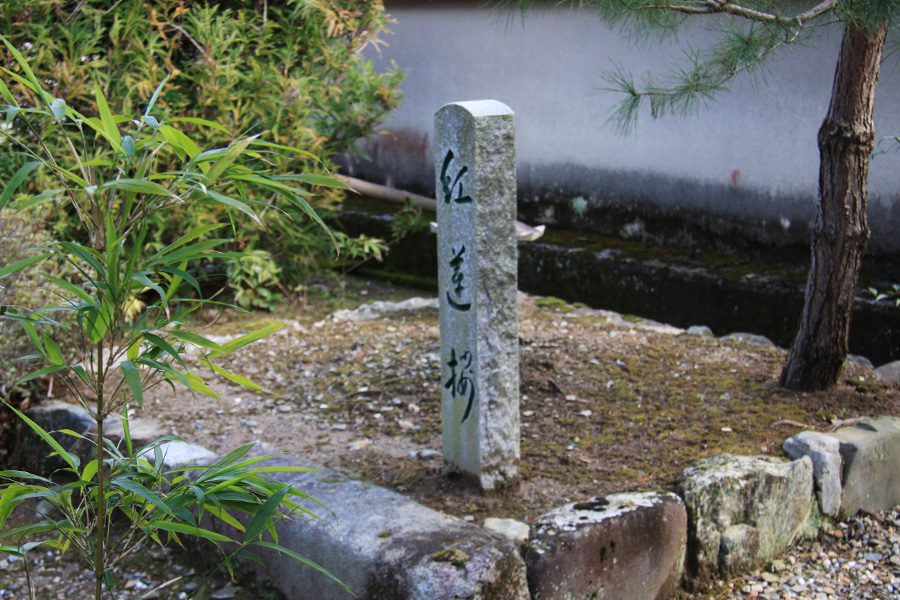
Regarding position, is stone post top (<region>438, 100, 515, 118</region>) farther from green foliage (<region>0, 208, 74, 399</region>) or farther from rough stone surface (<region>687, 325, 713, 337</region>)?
rough stone surface (<region>687, 325, 713, 337</region>)

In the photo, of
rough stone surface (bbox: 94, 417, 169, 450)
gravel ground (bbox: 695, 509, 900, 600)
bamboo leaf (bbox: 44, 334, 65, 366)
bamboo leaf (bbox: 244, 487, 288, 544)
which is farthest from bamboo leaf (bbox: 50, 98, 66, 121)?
gravel ground (bbox: 695, 509, 900, 600)

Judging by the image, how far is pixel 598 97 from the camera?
5.61 m

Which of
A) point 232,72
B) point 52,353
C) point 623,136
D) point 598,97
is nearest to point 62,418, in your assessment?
point 52,353

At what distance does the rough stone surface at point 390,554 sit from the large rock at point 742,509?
2.46 feet

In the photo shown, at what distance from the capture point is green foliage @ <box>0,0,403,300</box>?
14.0 feet

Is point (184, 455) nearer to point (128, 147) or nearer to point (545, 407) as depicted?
point (545, 407)

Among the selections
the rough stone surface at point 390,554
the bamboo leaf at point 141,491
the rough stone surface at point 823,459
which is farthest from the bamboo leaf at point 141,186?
the rough stone surface at point 823,459

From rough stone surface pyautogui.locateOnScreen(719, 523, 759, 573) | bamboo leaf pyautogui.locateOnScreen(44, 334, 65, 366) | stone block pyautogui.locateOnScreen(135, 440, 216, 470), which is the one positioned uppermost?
bamboo leaf pyautogui.locateOnScreen(44, 334, 65, 366)

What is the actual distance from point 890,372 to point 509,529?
8.15 feet

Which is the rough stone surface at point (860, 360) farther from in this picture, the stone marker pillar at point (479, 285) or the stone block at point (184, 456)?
the stone block at point (184, 456)

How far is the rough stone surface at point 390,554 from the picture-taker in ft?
6.85

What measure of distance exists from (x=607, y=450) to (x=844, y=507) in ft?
3.16

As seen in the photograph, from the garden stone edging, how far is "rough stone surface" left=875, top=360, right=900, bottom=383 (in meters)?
0.54

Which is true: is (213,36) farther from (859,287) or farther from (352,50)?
(859,287)
